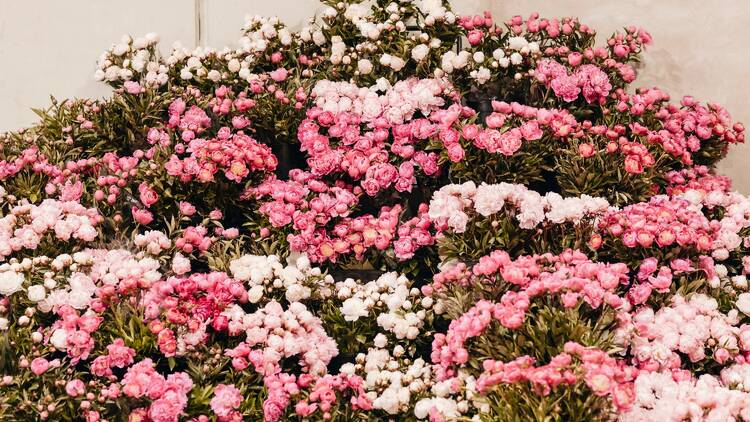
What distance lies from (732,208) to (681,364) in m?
0.80

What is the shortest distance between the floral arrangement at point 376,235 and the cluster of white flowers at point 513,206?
0.04ft

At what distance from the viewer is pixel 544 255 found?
8.47ft

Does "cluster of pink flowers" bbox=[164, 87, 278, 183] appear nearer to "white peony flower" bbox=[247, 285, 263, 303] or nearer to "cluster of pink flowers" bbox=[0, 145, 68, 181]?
"cluster of pink flowers" bbox=[0, 145, 68, 181]

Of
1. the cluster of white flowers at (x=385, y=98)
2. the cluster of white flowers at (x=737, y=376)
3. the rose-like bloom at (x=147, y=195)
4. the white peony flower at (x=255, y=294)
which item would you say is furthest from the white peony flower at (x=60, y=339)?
the cluster of white flowers at (x=737, y=376)

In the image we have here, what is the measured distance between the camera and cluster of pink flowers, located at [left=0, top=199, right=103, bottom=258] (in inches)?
110

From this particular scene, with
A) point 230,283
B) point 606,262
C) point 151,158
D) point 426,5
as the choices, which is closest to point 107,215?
point 151,158

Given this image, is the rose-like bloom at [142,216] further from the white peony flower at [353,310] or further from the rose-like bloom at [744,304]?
the rose-like bloom at [744,304]

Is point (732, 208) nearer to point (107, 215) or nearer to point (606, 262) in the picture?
point (606, 262)

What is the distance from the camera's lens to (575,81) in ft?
10.7

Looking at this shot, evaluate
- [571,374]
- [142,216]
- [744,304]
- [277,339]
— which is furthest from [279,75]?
[744,304]

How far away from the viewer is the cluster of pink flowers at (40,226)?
9.14ft

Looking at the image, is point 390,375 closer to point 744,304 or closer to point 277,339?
point 277,339

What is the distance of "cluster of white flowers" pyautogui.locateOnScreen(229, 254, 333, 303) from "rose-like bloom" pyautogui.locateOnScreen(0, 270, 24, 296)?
29.4 inches

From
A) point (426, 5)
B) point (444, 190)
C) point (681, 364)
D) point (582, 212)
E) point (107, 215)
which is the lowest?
point (681, 364)
